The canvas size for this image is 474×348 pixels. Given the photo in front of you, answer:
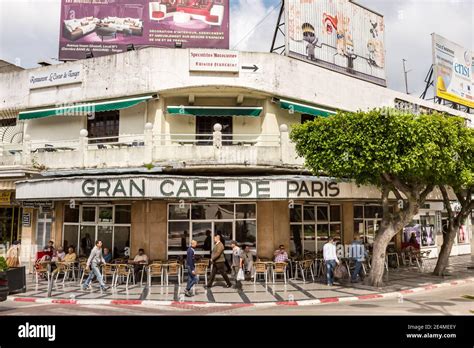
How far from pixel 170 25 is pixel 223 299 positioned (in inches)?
548

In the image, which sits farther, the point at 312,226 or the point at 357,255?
the point at 312,226

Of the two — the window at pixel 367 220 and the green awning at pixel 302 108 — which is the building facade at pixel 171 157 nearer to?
the green awning at pixel 302 108

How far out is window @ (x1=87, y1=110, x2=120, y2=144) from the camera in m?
18.8

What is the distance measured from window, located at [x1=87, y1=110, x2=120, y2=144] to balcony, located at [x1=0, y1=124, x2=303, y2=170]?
87cm

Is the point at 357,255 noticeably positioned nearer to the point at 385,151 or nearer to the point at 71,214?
the point at 385,151

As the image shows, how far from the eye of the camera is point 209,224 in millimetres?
17219

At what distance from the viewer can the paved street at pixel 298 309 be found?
34.4ft

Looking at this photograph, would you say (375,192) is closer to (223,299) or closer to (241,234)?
(241,234)

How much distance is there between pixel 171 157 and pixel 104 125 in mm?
4979

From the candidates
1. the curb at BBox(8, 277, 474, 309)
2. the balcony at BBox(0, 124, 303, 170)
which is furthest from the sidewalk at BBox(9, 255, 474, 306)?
the balcony at BBox(0, 124, 303, 170)

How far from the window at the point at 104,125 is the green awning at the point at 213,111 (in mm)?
3066

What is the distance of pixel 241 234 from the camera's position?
1723cm

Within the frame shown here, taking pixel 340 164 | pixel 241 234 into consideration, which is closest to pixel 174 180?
pixel 241 234

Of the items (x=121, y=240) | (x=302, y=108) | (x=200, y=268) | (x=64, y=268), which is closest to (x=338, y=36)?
(x=302, y=108)
